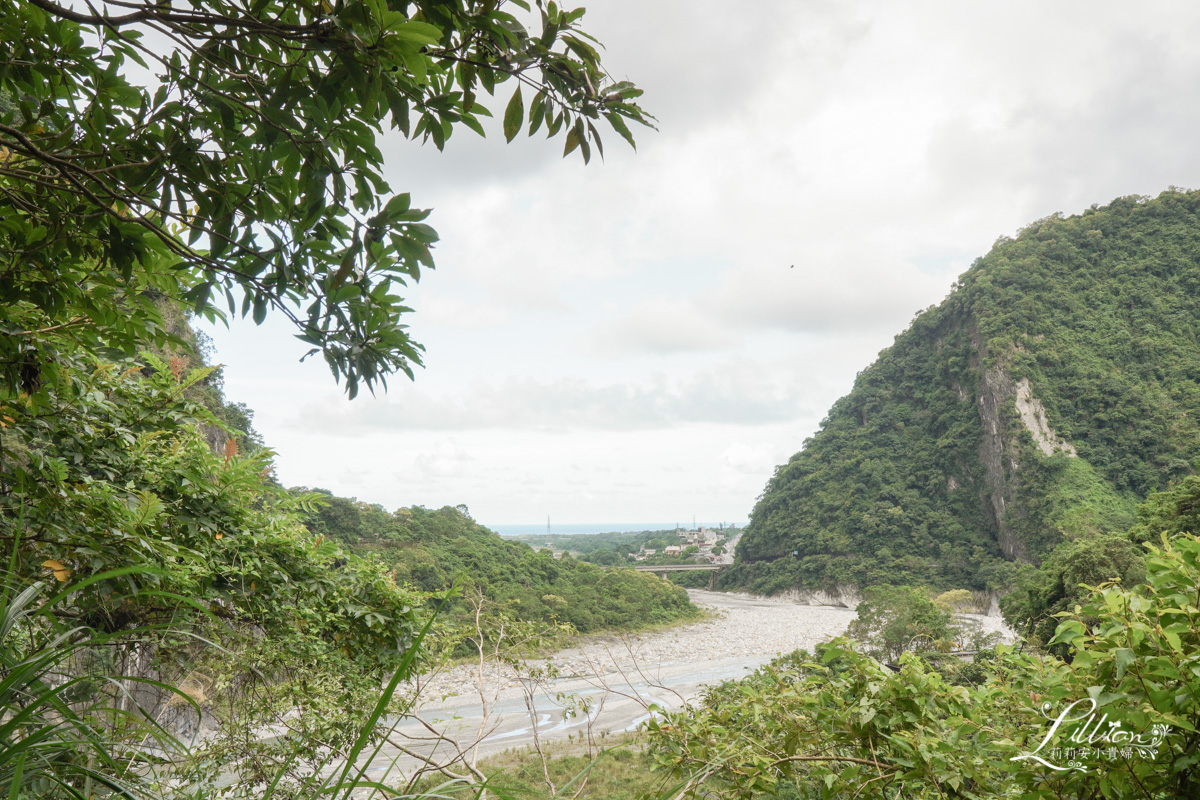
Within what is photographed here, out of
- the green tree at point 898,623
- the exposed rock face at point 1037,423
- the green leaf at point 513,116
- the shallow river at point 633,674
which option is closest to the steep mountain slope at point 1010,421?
the exposed rock face at point 1037,423

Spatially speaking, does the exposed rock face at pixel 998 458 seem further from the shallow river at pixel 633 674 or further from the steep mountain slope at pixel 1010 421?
the shallow river at pixel 633 674

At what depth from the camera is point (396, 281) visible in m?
1.08

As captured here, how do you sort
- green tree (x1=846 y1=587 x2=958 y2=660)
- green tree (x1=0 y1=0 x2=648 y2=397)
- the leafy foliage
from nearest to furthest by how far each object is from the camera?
green tree (x1=0 y1=0 x2=648 y2=397) < green tree (x1=846 y1=587 x2=958 y2=660) < the leafy foliage

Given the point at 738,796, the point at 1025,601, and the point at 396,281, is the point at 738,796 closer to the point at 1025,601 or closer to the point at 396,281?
the point at 396,281

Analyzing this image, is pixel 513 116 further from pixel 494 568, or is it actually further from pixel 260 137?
pixel 494 568

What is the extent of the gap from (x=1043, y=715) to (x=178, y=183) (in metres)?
1.76

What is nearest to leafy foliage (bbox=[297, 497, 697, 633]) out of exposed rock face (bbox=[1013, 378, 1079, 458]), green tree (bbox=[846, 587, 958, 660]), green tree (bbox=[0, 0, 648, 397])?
green tree (bbox=[846, 587, 958, 660])

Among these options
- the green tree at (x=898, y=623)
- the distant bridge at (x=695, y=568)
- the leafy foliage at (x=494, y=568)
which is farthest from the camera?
the distant bridge at (x=695, y=568)

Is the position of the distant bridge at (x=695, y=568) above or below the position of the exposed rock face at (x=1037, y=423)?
below

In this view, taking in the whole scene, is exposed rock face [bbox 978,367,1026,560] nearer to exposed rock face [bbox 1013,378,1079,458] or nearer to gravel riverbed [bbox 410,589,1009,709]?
exposed rock face [bbox 1013,378,1079,458]

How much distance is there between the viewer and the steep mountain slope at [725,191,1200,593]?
27.9 meters

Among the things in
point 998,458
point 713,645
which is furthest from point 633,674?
point 998,458

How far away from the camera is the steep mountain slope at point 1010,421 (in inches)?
1098

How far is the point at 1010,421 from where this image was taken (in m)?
31.0
